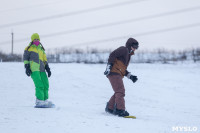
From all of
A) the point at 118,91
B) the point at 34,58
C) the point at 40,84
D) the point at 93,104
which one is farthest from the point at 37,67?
the point at 93,104

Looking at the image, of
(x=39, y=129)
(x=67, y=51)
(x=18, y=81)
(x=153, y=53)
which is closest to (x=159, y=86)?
(x=18, y=81)

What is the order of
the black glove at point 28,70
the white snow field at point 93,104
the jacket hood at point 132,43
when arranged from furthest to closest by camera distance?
the black glove at point 28,70
the jacket hood at point 132,43
the white snow field at point 93,104

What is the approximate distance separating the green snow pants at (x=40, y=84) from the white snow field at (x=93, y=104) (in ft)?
1.23

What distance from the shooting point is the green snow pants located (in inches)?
289

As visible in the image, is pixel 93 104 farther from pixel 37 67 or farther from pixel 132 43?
pixel 132 43

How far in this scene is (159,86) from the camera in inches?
602

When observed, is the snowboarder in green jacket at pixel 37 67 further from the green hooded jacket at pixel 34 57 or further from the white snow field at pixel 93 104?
the white snow field at pixel 93 104

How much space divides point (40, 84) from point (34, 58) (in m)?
0.64

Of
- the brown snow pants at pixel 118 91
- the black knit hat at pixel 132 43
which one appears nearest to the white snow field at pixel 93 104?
the brown snow pants at pixel 118 91

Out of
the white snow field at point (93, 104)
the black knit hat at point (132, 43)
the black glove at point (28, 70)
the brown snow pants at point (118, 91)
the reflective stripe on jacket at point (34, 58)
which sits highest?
the black knit hat at point (132, 43)

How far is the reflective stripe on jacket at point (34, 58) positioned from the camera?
7371mm

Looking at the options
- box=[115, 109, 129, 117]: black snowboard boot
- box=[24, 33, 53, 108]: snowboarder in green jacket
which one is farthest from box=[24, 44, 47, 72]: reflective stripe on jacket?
box=[115, 109, 129, 117]: black snowboard boot

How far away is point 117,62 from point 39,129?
2.94 m

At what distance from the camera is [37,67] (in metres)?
7.38
